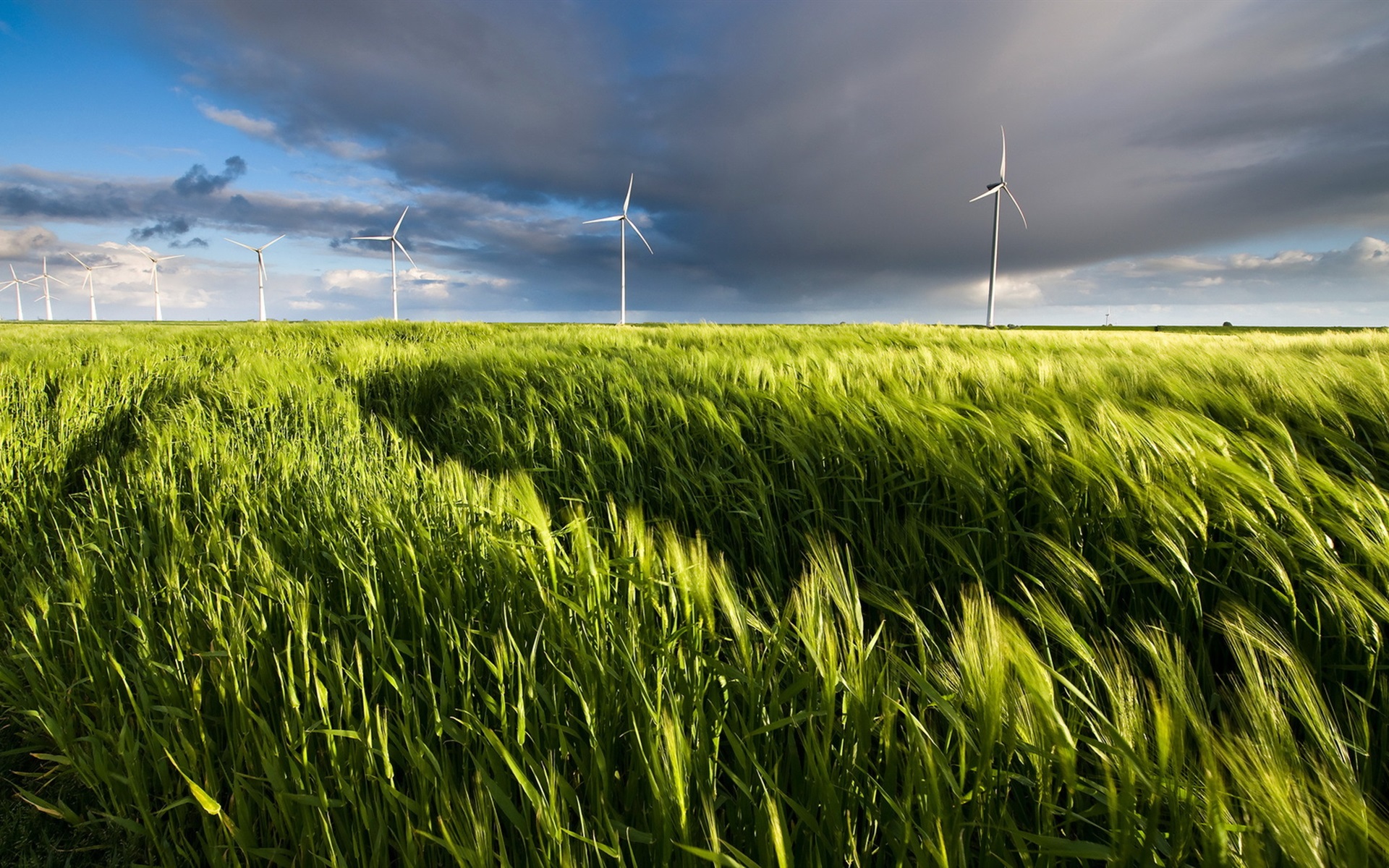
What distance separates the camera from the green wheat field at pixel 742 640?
0.84 m

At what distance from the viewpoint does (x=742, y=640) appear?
3.47 feet

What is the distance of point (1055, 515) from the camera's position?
6.07 ft

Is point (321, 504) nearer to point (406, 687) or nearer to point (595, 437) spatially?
point (406, 687)

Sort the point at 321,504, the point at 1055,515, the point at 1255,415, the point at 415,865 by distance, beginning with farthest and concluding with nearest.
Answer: the point at 1255,415 → the point at 321,504 → the point at 1055,515 → the point at 415,865

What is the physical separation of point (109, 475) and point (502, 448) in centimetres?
194

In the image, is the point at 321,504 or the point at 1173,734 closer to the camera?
the point at 1173,734

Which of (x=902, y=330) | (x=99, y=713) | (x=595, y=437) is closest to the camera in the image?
(x=99, y=713)

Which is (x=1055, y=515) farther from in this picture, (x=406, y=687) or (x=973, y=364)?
(x=973, y=364)

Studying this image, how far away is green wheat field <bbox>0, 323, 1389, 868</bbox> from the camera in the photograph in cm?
84

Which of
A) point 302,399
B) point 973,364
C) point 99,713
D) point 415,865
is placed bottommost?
point 99,713

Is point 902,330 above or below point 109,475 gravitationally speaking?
above

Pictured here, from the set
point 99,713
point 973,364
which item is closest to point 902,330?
point 973,364

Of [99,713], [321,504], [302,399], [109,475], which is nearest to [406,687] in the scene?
[99,713]

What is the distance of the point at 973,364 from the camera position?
158 inches
